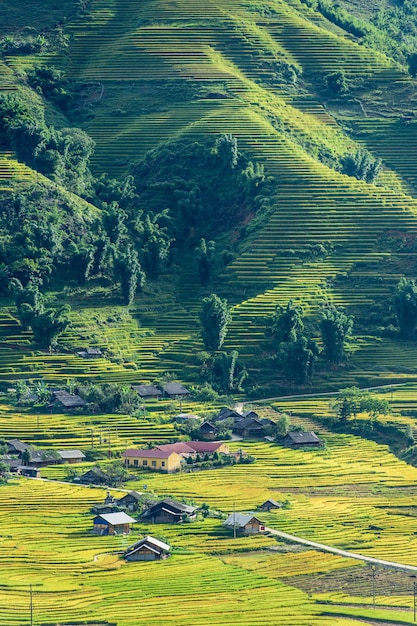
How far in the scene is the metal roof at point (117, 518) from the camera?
83312mm

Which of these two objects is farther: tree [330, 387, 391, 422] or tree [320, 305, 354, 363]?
tree [320, 305, 354, 363]

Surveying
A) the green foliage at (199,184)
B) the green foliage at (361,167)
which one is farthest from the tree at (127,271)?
the green foliage at (361,167)

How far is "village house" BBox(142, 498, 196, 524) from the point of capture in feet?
280

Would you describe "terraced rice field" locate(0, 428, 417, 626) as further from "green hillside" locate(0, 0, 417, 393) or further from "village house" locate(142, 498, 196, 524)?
"green hillside" locate(0, 0, 417, 393)

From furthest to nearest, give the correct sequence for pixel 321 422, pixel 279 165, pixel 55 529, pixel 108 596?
pixel 279 165 < pixel 321 422 < pixel 55 529 < pixel 108 596

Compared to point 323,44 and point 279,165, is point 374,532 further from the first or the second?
point 323,44

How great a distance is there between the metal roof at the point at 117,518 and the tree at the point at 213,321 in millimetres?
27483

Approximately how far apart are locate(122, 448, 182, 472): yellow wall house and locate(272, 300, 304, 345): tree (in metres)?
16.7

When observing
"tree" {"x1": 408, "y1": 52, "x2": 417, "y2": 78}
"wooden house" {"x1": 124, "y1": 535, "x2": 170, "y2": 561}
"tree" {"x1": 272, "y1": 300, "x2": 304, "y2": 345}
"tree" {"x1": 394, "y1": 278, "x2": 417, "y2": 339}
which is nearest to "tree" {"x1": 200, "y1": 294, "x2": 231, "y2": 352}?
"tree" {"x1": 272, "y1": 300, "x2": 304, "y2": 345}

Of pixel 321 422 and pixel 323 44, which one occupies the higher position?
pixel 323 44

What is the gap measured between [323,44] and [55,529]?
7117 cm

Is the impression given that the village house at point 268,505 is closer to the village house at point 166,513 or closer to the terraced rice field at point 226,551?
the terraced rice field at point 226,551

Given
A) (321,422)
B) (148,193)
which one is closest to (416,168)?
(148,193)

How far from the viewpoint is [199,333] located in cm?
11469
